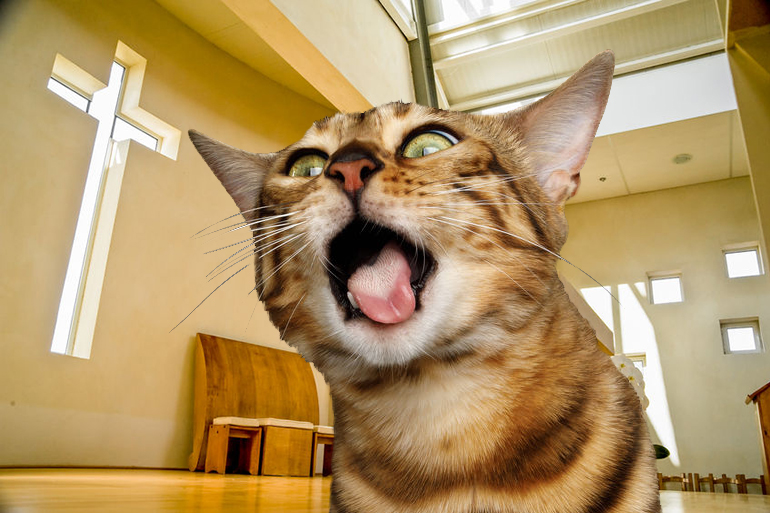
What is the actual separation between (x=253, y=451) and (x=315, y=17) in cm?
288

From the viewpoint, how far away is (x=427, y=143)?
89cm

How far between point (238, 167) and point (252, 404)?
11.8 ft

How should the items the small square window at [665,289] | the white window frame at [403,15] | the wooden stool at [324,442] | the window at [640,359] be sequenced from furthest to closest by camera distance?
the small square window at [665,289]
the window at [640,359]
the wooden stool at [324,442]
the white window frame at [403,15]

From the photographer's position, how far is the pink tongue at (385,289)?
739 mm

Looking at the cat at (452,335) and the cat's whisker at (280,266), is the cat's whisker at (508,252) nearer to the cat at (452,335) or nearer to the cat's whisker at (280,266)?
the cat at (452,335)

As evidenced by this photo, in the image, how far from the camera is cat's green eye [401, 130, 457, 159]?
0.88 m

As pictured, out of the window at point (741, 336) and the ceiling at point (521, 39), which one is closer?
the ceiling at point (521, 39)

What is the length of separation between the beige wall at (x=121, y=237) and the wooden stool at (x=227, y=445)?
1.47ft

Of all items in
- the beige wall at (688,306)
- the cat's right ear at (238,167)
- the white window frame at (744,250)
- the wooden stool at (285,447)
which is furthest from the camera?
the white window frame at (744,250)

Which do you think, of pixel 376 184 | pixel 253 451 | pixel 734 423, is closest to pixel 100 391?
pixel 253 451

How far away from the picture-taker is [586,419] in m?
0.74

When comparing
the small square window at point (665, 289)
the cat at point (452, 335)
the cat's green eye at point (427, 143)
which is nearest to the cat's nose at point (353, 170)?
the cat at point (452, 335)

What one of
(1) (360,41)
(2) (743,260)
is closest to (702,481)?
(2) (743,260)

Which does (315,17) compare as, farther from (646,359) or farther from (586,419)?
(646,359)
